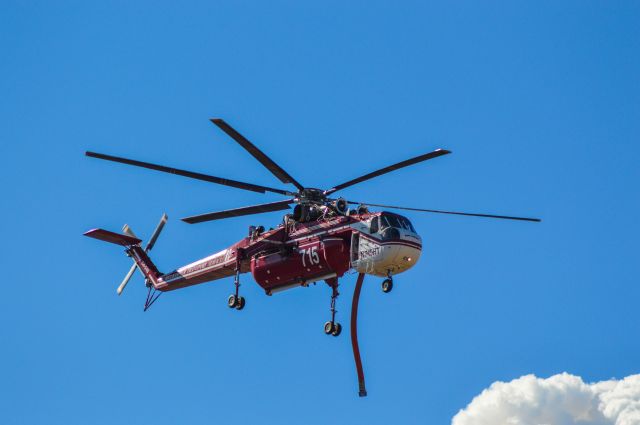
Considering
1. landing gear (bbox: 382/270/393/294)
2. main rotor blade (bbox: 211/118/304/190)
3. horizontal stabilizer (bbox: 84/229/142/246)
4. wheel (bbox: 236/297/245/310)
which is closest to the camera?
main rotor blade (bbox: 211/118/304/190)

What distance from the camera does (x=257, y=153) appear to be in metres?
51.7

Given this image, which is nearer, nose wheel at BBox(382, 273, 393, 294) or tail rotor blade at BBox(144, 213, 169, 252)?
nose wheel at BBox(382, 273, 393, 294)

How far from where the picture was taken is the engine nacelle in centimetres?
5491

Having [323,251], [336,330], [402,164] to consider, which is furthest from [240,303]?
[402,164]

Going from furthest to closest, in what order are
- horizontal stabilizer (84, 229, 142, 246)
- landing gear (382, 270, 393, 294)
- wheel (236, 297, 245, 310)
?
horizontal stabilizer (84, 229, 142, 246) → wheel (236, 297, 245, 310) → landing gear (382, 270, 393, 294)

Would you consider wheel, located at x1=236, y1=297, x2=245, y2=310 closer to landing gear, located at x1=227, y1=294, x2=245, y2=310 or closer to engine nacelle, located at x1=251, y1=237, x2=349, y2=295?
landing gear, located at x1=227, y1=294, x2=245, y2=310

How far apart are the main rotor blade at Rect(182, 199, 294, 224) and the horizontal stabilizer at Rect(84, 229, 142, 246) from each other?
1247cm

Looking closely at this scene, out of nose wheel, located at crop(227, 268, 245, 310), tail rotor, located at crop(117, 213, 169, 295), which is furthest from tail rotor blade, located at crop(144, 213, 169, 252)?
nose wheel, located at crop(227, 268, 245, 310)

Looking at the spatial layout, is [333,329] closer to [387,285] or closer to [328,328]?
[328,328]

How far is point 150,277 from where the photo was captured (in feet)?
223

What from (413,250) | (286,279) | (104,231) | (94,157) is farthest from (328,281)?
→ (104,231)

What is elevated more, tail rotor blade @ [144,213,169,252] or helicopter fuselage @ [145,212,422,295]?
tail rotor blade @ [144,213,169,252]

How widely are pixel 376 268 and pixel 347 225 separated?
3.09m

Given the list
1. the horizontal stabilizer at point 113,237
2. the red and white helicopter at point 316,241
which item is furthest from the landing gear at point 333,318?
the horizontal stabilizer at point 113,237
